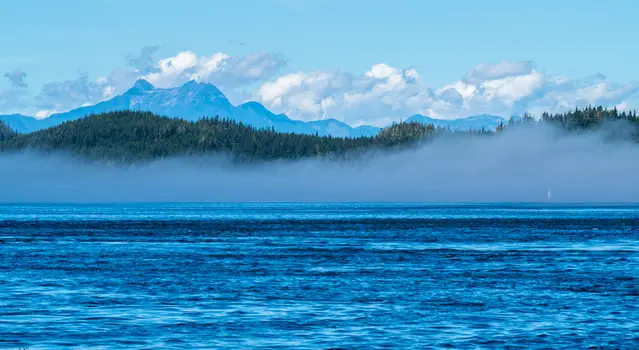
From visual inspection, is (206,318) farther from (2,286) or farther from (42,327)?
(2,286)

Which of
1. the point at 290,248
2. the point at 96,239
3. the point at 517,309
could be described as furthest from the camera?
the point at 96,239

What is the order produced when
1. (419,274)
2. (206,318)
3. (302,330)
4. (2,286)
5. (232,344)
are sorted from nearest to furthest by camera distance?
(232,344) < (302,330) < (206,318) < (2,286) < (419,274)

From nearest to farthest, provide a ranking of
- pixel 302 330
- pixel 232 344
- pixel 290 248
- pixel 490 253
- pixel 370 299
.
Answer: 1. pixel 232 344
2. pixel 302 330
3. pixel 370 299
4. pixel 490 253
5. pixel 290 248

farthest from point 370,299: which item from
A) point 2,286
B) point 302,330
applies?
point 2,286

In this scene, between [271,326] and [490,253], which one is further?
[490,253]

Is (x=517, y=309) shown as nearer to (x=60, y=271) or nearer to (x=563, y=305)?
(x=563, y=305)

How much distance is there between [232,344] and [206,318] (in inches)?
262

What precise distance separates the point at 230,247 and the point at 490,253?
81.7 feet

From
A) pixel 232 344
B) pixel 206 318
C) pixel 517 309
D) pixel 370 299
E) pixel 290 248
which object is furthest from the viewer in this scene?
pixel 290 248

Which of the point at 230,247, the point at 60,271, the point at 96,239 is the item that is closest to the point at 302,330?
the point at 60,271

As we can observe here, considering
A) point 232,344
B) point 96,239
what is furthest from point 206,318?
point 96,239

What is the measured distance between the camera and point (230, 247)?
9975 centimetres

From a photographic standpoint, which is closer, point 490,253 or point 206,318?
point 206,318

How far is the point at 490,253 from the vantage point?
89312 mm
